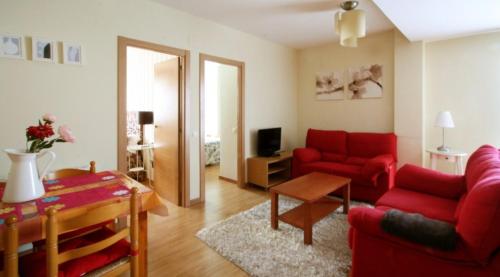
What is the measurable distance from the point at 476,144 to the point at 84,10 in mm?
5089

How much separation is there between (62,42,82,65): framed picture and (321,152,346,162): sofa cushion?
143 inches

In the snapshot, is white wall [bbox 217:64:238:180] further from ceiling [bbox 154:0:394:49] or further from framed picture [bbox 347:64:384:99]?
framed picture [bbox 347:64:384:99]

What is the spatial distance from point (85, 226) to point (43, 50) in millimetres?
1884

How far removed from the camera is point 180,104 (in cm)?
335

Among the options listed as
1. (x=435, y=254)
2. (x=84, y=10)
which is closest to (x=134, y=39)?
(x=84, y=10)

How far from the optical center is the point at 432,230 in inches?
55.9

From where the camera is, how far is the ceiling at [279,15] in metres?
3.01

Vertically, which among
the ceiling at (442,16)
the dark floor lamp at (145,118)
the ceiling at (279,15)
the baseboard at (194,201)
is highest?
the ceiling at (279,15)

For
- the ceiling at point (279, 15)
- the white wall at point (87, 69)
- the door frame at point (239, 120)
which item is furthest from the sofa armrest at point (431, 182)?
the white wall at point (87, 69)

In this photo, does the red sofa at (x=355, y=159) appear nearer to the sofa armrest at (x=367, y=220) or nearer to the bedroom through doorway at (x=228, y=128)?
the bedroom through doorway at (x=228, y=128)

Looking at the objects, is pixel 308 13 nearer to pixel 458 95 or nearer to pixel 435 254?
pixel 458 95

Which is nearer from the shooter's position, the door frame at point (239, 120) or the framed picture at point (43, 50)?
the framed picture at point (43, 50)

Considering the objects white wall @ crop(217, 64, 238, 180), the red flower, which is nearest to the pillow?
the red flower

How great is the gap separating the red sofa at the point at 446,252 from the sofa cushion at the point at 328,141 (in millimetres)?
2004
